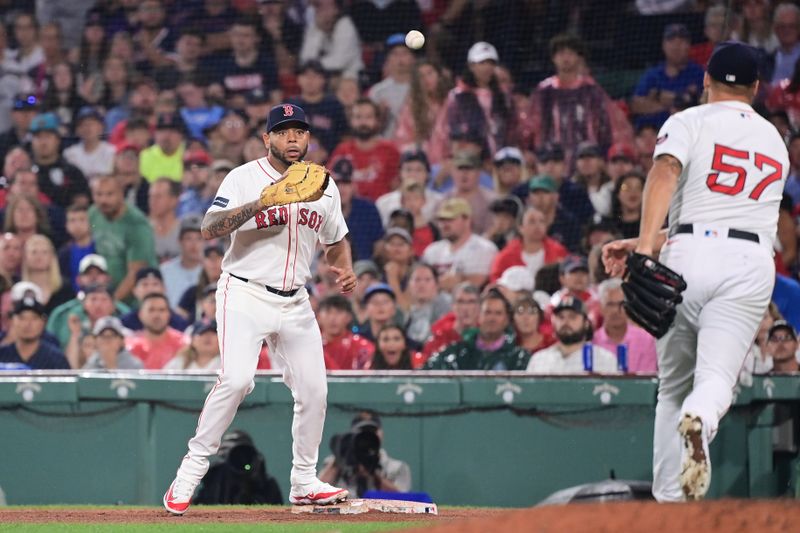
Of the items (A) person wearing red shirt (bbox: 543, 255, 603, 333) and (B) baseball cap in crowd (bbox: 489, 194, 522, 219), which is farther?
(B) baseball cap in crowd (bbox: 489, 194, 522, 219)

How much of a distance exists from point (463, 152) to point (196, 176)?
89.7 inches

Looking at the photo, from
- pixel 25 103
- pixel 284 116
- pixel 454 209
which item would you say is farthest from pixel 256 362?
pixel 25 103

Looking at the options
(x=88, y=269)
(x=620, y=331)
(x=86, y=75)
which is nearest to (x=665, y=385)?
(x=620, y=331)

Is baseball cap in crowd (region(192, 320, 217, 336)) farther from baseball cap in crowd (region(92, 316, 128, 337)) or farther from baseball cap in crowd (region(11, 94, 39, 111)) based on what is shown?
baseball cap in crowd (region(11, 94, 39, 111))

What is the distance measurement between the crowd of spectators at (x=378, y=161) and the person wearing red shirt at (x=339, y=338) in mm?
15

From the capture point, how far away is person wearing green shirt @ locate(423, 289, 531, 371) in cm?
782

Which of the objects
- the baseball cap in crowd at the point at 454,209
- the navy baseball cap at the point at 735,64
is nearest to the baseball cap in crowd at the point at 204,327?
the baseball cap in crowd at the point at 454,209

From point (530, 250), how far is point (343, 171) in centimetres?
190

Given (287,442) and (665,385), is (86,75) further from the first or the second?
(665,385)

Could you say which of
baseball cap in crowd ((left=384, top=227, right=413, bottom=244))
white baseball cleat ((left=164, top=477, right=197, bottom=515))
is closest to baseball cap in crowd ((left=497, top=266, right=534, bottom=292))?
baseball cap in crowd ((left=384, top=227, right=413, bottom=244))

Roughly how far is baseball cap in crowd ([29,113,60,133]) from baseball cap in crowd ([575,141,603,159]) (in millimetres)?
4750

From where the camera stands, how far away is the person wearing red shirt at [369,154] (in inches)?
415

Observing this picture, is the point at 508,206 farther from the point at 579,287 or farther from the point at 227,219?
the point at 227,219

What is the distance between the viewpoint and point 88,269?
9430 millimetres
